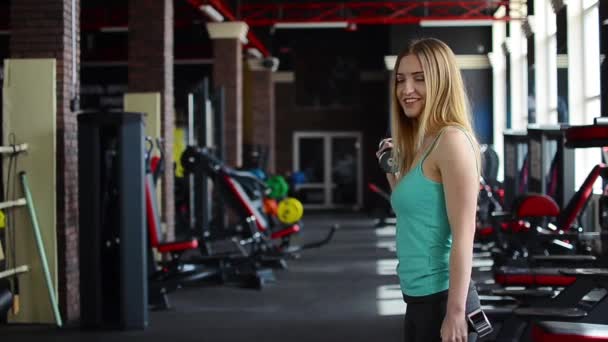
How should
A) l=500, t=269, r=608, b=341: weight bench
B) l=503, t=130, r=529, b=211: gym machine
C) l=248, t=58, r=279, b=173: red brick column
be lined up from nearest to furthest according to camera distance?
l=500, t=269, r=608, b=341: weight bench → l=503, t=130, r=529, b=211: gym machine → l=248, t=58, r=279, b=173: red brick column

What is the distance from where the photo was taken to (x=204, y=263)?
8.82 metres

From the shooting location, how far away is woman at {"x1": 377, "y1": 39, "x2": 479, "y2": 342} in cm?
215

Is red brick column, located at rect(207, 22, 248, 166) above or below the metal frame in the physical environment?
above

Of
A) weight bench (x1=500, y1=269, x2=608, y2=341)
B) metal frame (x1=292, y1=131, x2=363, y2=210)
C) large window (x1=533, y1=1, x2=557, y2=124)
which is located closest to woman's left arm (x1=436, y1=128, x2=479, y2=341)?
weight bench (x1=500, y1=269, x2=608, y2=341)

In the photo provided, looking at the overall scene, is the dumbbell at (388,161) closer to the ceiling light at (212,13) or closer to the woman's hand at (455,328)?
the woman's hand at (455,328)

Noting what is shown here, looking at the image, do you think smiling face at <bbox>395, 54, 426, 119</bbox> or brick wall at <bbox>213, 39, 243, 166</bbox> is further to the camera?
brick wall at <bbox>213, 39, 243, 166</bbox>

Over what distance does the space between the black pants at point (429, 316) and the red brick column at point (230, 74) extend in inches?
529

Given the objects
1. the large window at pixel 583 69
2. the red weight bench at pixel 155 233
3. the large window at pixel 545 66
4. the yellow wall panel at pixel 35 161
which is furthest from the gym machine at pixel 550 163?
the yellow wall panel at pixel 35 161

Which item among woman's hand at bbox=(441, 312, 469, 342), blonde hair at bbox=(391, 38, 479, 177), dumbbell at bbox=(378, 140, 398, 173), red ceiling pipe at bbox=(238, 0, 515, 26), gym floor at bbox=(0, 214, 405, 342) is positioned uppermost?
red ceiling pipe at bbox=(238, 0, 515, 26)

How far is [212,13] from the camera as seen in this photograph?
1479 cm

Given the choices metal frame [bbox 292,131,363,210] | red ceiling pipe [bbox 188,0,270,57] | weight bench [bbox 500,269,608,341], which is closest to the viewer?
weight bench [bbox 500,269,608,341]

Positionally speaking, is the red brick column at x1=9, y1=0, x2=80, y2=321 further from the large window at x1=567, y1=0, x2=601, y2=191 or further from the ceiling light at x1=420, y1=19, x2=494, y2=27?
the ceiling light at x1=420, y1=19, x2=494, y2=27

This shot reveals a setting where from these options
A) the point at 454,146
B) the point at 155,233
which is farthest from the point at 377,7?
the point at 454,146

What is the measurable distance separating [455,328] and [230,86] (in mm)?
13822
